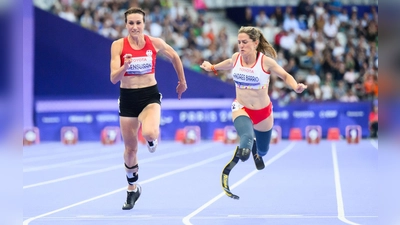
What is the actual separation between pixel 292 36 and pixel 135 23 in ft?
49.4

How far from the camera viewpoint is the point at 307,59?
21453mm

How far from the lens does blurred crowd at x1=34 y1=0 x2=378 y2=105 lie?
67.0 ft

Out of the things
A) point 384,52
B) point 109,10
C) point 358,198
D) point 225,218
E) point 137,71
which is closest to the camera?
point 384,52

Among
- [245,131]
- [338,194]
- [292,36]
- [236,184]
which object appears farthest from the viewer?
[292,36]

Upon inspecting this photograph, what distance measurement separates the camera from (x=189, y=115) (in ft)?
62.4

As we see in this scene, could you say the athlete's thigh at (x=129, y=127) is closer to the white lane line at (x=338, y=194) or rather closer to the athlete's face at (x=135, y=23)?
the athlete's face at (x=135, y=23)

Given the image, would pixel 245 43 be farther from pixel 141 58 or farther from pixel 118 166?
pixel 118 166

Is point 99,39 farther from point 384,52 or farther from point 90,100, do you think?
point 384,52

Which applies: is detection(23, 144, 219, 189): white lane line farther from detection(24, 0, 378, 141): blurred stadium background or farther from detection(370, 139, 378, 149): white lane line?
detection(370, 139, 378, 149): white lane line

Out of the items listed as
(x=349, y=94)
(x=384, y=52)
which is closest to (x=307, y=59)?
(x=349, y=94)

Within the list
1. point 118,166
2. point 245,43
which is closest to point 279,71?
point 245,43

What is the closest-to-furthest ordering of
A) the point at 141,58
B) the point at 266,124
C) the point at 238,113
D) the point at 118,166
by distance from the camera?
the point at 141,58 → the point at 238,113 → the point at 266,124 → the point at 118,166

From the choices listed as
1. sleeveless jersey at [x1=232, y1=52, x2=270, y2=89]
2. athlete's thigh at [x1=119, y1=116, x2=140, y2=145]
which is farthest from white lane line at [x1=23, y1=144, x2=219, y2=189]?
sleeveless jersey at [x1=232, y1=52, x2=270, y2=89]

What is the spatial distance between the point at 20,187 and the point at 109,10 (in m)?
19.1
